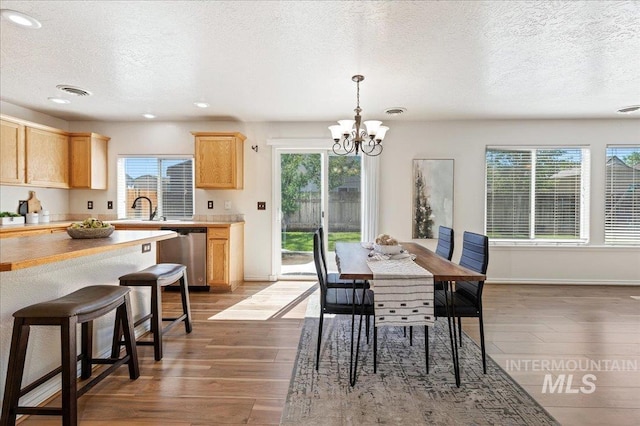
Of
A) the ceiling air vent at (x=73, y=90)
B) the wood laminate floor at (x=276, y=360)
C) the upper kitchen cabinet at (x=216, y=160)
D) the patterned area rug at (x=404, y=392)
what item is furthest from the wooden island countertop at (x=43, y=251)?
the upper kitchen cabinet at (x=216, y=160)

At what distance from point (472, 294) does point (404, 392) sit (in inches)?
32.8

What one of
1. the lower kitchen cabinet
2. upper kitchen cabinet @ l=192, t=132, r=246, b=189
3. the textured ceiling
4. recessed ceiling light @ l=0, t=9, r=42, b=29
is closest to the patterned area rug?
the lower kitchen cabinet

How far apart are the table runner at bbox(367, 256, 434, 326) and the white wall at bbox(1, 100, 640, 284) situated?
108 inches

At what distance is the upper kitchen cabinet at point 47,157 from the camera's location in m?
3.92

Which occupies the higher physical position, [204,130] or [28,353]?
[204,130]

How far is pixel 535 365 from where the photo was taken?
2.27 meters

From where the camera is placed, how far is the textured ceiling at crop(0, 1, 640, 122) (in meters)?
2.03

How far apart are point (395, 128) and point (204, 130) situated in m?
2.83

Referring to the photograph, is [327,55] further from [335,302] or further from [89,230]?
[89,230]

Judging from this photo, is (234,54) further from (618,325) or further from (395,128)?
(618,325)

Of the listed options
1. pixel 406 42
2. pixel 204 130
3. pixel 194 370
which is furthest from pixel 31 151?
pixel 406 42

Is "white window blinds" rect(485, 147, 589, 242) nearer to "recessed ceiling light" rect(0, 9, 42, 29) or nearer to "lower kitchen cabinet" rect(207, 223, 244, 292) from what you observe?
"lower kitchen cabinet" rect(207, 223, 244, 292)

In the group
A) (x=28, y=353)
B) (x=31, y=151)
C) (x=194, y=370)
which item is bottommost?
(x=194, y=370)

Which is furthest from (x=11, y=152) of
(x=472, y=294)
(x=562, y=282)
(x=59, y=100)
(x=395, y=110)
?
(x=562, y=282)
